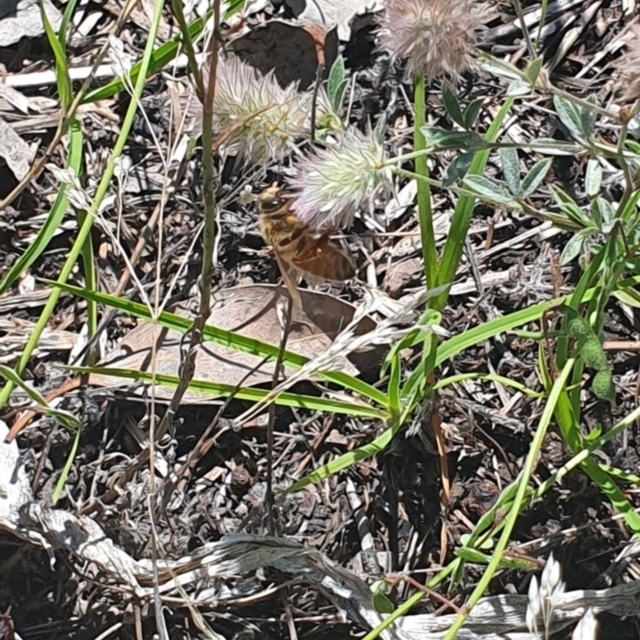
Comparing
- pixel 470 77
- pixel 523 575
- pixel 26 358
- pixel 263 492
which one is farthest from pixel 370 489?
pixel 470 77

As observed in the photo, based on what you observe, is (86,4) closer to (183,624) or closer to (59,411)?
(59,411)

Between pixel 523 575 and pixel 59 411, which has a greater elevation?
pixel 59 411

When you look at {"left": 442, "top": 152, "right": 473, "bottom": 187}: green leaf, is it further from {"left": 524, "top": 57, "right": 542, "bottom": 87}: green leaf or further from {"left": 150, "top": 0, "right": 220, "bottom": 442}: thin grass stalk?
{"left": 150, "top": 0, "right": 220, "bottom": 442}: thin grass stalk

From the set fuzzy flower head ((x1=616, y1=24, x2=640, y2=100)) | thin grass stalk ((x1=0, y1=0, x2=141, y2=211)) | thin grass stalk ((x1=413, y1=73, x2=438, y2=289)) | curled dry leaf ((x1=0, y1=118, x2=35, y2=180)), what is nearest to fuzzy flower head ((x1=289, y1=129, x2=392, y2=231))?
thin grass stalk ((x1=413, y1=73, x2=438, y2=289))

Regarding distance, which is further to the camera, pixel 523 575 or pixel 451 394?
pixel 451 394

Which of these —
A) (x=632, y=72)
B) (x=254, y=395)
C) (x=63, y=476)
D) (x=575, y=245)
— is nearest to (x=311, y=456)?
(x=254, y=395)

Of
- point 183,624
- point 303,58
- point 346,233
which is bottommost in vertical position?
point 183,624

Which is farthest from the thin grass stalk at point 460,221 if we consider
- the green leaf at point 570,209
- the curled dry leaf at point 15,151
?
the curled dry leaf at point 15,151
